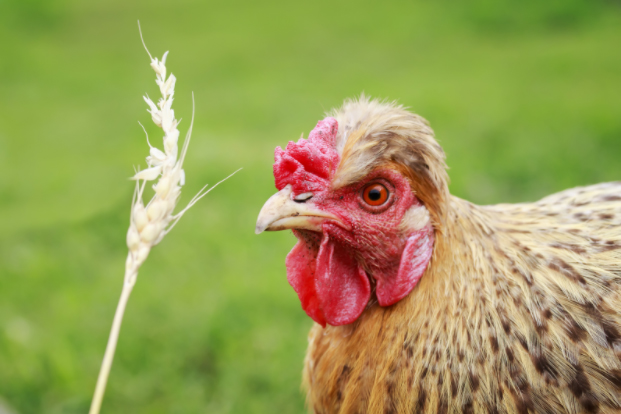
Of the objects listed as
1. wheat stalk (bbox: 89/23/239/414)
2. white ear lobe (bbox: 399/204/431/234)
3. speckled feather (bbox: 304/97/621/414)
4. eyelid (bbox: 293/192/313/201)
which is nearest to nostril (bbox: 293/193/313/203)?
eyelid (bbox: 293/192/313/201)

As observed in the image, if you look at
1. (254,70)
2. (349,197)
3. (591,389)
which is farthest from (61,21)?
(591,389)

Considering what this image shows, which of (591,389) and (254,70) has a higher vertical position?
(254,70)

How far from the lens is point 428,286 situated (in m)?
1.79

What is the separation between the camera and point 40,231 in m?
5.35

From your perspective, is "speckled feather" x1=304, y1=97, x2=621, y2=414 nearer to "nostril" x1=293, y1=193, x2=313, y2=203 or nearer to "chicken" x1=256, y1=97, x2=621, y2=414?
"chicken" x1=256, y1=97, x2=621, y2=414

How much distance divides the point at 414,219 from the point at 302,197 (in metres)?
0.39

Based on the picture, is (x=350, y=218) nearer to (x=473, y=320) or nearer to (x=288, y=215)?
(x=288, y=215)

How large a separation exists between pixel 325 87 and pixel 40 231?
472 centimetres

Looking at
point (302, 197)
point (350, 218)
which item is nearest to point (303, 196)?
point (302, 197)

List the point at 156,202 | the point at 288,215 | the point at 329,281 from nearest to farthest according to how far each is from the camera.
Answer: the point at 156,202 < the point at 288,215 < the point at 329,281

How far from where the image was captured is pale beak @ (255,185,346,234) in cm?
168

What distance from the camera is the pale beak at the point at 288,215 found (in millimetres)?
1683

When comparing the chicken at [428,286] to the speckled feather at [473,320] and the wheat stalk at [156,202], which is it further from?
the wheat stalk at [156,202]

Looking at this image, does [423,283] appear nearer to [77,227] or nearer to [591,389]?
[591,389]
